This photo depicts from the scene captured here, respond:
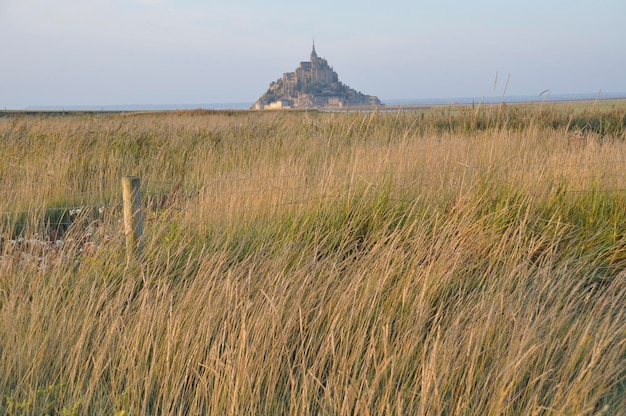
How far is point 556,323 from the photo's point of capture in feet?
8.72

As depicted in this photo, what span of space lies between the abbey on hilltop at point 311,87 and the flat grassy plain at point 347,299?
83246 mm

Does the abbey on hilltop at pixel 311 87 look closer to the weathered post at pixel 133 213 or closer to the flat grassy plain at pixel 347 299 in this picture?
the flat grassy plain at pixel 347 299

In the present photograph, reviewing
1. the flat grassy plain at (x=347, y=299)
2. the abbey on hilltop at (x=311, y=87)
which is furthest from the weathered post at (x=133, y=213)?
the abbey on hilltop at (x=311, y=87)

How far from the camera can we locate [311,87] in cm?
10325

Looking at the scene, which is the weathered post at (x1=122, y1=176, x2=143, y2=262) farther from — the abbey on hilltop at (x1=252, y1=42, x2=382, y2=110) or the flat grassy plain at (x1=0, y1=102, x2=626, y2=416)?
the abbey on hilltop at (x1=252, y1=42, x2=382, y2=110)

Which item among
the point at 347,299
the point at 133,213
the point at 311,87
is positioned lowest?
the point at 347,299

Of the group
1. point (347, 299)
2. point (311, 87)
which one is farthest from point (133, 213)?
point (311, 87)

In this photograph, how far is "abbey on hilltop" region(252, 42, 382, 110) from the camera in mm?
95419

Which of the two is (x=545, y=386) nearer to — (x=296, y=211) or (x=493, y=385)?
(x=493, y=385)

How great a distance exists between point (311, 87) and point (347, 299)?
103 meters

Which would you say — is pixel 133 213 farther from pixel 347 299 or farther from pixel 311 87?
pixel 311 87

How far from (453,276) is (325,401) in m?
1.31

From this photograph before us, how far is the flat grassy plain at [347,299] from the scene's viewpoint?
236 centimetres

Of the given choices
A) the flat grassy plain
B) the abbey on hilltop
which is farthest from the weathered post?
the abbey on hilltop
